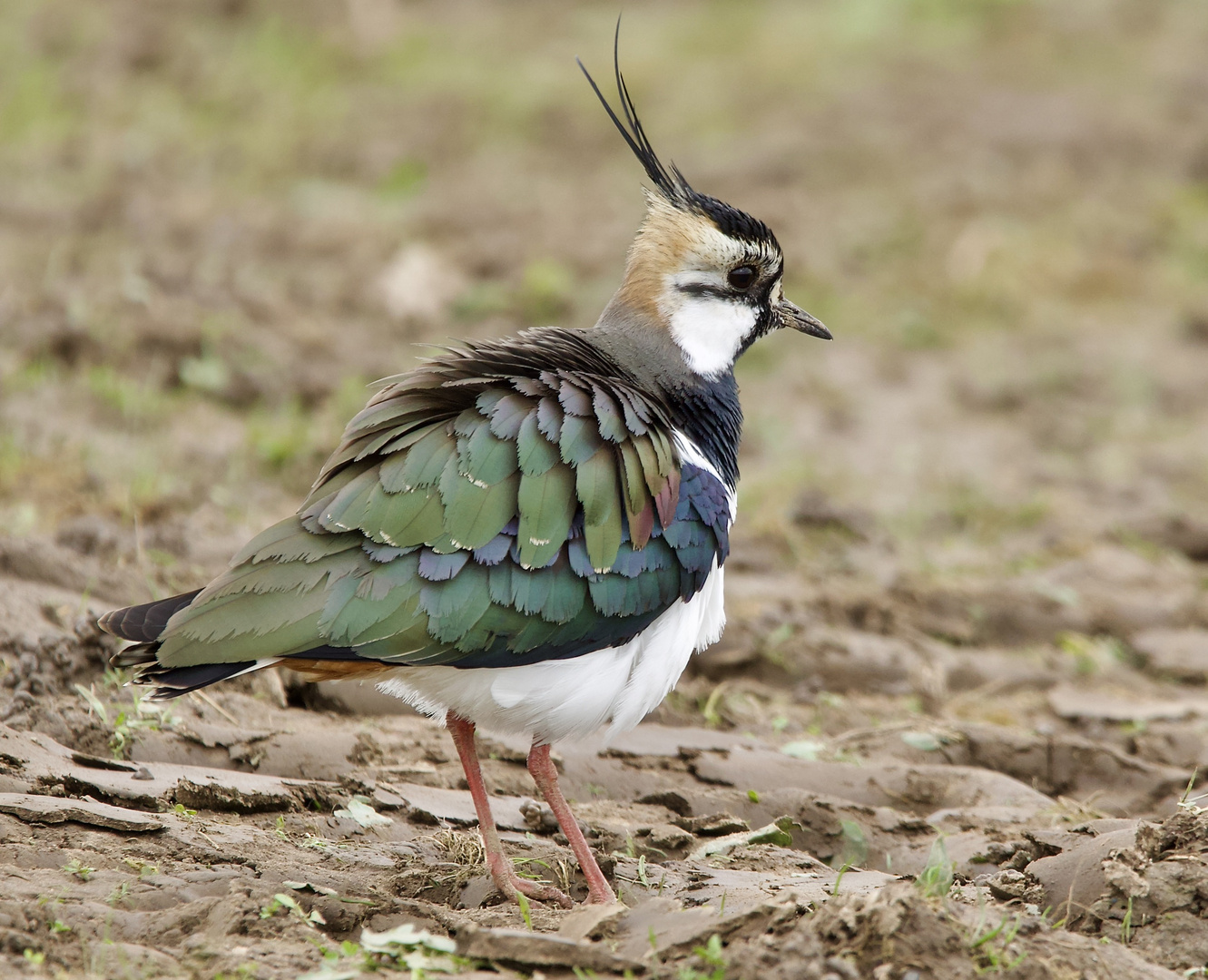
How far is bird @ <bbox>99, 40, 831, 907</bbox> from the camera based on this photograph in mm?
3316

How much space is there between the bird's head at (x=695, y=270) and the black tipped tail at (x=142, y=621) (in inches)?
66.0

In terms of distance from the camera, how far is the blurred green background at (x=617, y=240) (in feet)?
22.9

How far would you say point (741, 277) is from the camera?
439cm

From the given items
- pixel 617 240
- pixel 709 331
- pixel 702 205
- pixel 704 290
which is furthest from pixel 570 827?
pixel 617 240

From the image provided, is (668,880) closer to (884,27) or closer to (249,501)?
(249,501)

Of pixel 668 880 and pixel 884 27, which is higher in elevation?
pixel 884 27

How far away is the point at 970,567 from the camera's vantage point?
677 centimetres

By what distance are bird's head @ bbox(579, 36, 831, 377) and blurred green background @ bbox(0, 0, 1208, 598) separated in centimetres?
208

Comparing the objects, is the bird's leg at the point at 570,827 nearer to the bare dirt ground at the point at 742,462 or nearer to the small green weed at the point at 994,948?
the bare dirt ground at the point at 742,462

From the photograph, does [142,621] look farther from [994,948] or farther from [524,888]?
[994,948]

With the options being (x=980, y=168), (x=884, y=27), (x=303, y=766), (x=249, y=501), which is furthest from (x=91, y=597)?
(x=884, y=27)

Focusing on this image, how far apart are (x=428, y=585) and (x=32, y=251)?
6.15 meters

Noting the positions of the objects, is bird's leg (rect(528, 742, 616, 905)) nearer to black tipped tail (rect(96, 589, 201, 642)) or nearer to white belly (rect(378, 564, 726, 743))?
white belly (rect(378, 564, 726, 743))

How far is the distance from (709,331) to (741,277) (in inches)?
9.4
